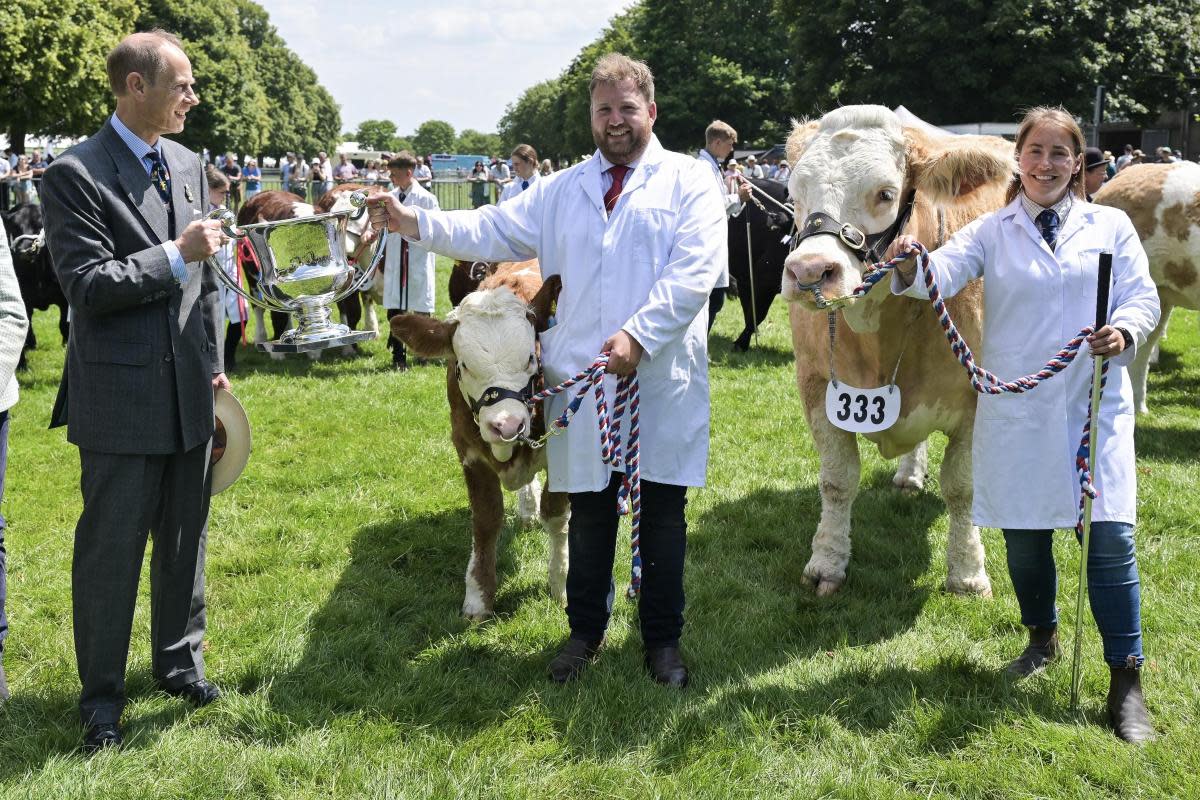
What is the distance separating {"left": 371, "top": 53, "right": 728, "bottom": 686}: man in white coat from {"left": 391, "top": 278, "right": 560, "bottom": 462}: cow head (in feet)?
0.46

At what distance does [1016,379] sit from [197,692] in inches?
129

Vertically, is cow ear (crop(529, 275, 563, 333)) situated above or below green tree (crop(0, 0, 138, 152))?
below

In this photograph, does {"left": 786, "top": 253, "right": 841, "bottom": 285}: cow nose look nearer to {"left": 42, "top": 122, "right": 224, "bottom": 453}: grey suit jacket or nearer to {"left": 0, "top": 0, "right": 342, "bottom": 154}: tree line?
{"left": 42, "top": 122, "right": 224, "bottom": 453}: grey suit jacket

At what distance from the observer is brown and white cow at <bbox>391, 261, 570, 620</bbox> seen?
368cm

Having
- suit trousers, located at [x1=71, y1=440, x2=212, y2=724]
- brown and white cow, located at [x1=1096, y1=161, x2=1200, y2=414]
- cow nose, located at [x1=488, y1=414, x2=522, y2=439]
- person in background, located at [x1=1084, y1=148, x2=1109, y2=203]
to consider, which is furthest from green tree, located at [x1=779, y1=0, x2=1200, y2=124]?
suit trousers, located at [x1=71, y1=440, x2=212, y2=724]

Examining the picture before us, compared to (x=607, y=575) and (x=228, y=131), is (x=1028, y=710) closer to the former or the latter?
(x=607, y=575)

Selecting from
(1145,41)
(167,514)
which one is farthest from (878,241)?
(1145,41)

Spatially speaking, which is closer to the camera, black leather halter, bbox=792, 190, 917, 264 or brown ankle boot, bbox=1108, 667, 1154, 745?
brown ankle boot, bbox=1108, 667, 1154, 745

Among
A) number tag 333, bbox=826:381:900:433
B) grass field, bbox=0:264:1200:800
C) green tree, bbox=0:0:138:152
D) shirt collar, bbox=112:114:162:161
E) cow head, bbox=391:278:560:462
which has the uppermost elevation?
green tree, bbox=0:0:138:152

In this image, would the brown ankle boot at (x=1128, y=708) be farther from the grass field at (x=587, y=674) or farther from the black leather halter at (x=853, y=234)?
the black leather halter at (x=853, y=234)

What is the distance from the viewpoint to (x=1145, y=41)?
35.9 meters

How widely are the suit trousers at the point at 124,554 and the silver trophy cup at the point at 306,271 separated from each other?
0.62 metres

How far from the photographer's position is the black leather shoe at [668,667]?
372 cm

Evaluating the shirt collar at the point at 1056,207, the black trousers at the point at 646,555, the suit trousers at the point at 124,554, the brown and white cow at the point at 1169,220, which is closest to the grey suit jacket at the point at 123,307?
the suit trousers at the point at 124,554
